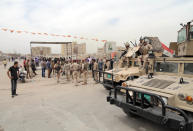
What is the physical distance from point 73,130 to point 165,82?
2.48 meters

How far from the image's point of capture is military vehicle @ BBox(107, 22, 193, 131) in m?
2.32

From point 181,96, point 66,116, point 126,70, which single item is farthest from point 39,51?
point 181,96

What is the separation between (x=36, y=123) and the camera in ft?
11.4

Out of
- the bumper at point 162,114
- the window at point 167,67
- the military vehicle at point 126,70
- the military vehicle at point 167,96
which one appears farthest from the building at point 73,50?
the bumper at point 162,114

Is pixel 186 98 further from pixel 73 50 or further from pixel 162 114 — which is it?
pixel 73 50

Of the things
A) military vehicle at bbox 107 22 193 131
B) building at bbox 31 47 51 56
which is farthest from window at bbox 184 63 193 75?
building at bbox 31 47 51 56

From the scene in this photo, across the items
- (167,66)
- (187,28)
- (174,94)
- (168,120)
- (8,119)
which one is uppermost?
(187,28)

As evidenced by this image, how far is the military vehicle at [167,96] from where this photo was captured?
232 cm

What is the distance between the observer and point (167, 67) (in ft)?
13.4

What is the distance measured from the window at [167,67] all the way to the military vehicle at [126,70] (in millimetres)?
799

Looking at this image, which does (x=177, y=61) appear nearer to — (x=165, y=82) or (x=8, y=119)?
(x=165, y=82)

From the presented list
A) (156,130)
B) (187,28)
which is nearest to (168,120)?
(156,130)

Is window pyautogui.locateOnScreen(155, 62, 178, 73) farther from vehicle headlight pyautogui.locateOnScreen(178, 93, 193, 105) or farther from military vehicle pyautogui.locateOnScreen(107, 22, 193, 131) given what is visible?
vehicle headlight pyautogui.locateOnScreen(178, 93, 193, 105)

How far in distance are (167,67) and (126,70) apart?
2.02m
